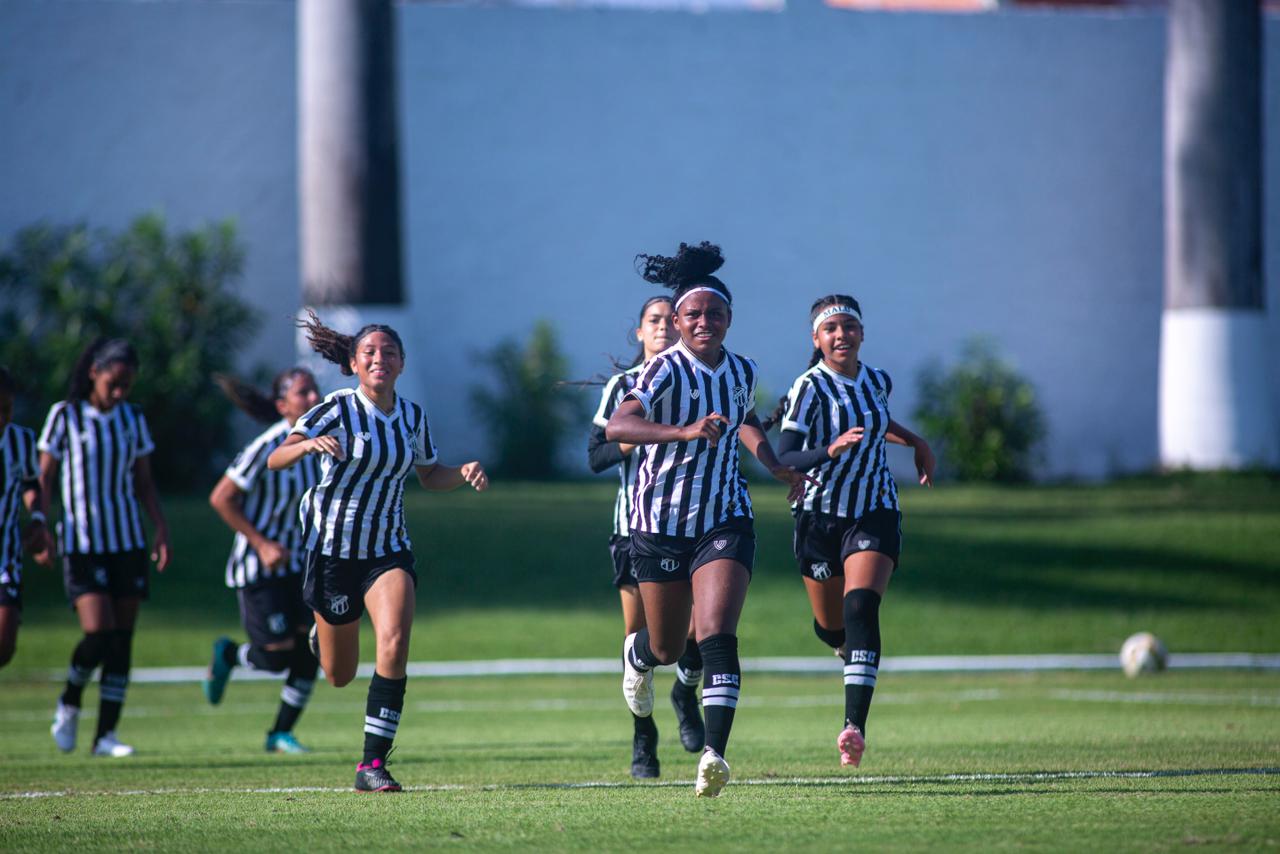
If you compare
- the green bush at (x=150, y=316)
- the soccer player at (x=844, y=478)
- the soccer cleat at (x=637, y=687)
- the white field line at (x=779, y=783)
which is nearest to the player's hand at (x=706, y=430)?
the soccer player at (x=844, y=478)

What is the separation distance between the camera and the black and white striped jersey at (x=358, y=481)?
8.20 metres

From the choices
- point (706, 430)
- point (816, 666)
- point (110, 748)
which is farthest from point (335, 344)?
point (816, 666)

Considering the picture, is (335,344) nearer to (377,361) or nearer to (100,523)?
(377,361)

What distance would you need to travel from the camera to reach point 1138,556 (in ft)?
69.3

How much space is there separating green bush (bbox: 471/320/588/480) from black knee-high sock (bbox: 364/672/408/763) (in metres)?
17.9

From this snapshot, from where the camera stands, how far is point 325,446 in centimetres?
795

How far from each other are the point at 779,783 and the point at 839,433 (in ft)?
6.38

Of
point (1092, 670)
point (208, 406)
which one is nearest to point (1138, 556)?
point (1092, 670)

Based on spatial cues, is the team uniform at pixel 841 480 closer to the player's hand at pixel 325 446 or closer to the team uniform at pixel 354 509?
the team uniform at pixel 354 509

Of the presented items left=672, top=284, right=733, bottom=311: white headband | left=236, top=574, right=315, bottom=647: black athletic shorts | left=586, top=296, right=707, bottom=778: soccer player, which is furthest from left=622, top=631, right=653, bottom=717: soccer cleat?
left=236, top=574, right=315, bottom=647: black athletic shorts

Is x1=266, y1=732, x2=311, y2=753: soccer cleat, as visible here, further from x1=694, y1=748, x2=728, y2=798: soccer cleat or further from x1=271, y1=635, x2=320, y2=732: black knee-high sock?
x1=694, y1=748, x2=728, y2=798: soccer cleat

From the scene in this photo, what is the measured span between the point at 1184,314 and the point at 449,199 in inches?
467

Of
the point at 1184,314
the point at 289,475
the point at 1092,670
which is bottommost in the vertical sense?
the point at 1092,670

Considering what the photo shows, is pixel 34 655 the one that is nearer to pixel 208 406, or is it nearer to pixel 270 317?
pixel 208 406
